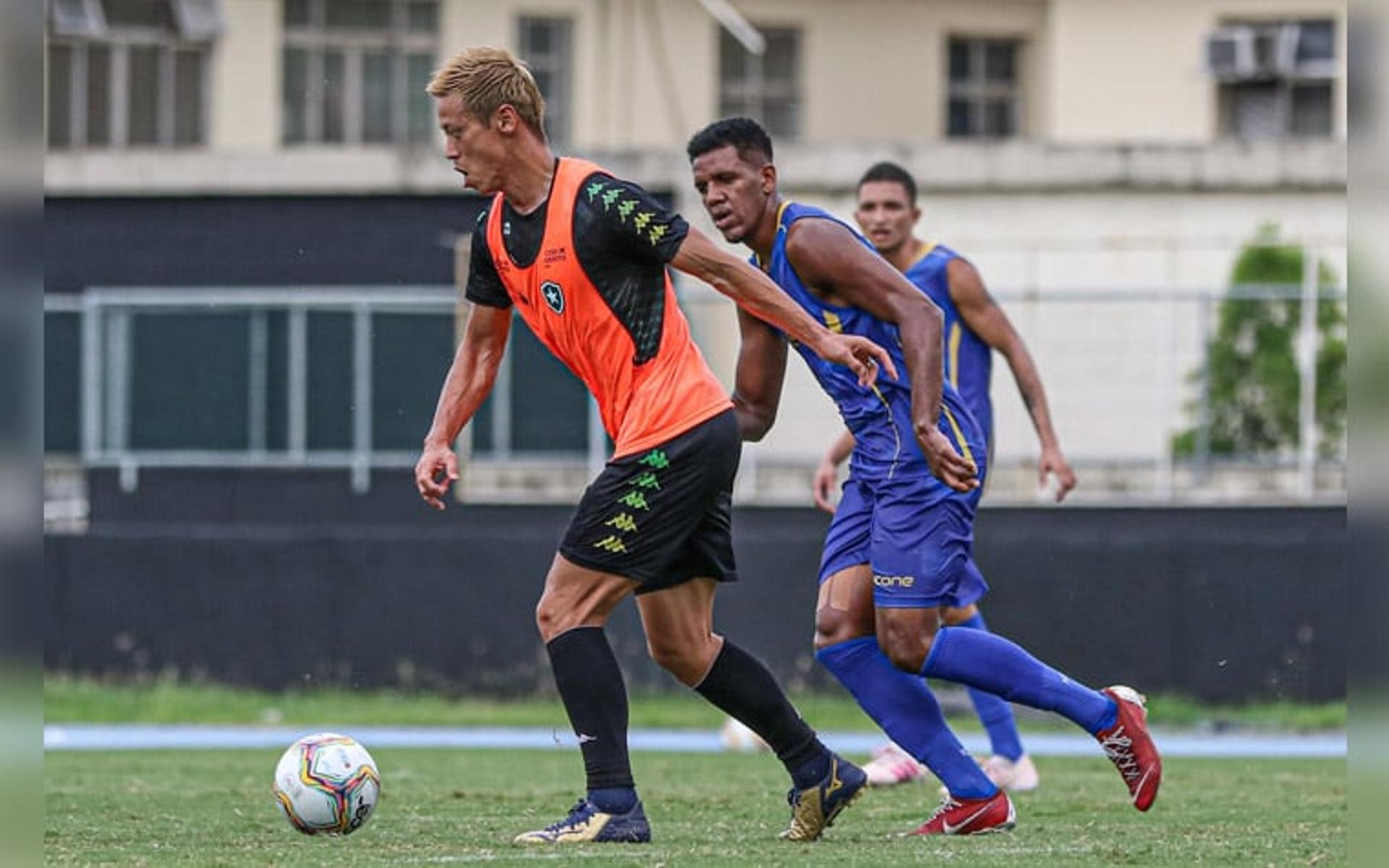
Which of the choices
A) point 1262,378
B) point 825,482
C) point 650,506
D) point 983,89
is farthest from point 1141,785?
point 983,89

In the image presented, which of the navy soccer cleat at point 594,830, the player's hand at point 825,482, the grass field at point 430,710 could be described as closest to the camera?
the navy soccer cleat at point 594,830

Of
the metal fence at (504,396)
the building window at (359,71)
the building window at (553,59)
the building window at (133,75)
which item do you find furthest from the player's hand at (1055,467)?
the building window at (133,75)

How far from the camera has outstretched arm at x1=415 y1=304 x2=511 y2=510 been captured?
25.5ft

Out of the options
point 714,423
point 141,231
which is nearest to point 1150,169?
point 141,231

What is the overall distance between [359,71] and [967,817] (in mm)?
23298

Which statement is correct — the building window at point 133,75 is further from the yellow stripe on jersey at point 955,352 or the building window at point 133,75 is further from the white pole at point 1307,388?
the yellow stripe on jersey at point 955,352

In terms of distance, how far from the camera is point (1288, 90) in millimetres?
29875

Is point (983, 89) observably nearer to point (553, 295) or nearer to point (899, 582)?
point (899, 582)

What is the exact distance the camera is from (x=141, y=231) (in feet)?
82.0

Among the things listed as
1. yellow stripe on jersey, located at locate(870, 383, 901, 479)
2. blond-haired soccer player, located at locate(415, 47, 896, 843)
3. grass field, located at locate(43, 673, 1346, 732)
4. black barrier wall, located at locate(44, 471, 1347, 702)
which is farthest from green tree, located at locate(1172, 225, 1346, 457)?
blond-haired soccer player, located at locate(415, 47, 896, 843)

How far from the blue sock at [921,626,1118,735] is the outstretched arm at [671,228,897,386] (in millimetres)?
1150

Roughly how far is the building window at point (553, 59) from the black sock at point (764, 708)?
876 inches

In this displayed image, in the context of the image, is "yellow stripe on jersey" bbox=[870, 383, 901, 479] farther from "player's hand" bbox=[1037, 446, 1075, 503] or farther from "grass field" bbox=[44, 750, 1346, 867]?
"player's hand" bbox=[1037, 446, 1075, 503]

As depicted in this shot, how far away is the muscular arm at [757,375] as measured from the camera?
25.8 feet
